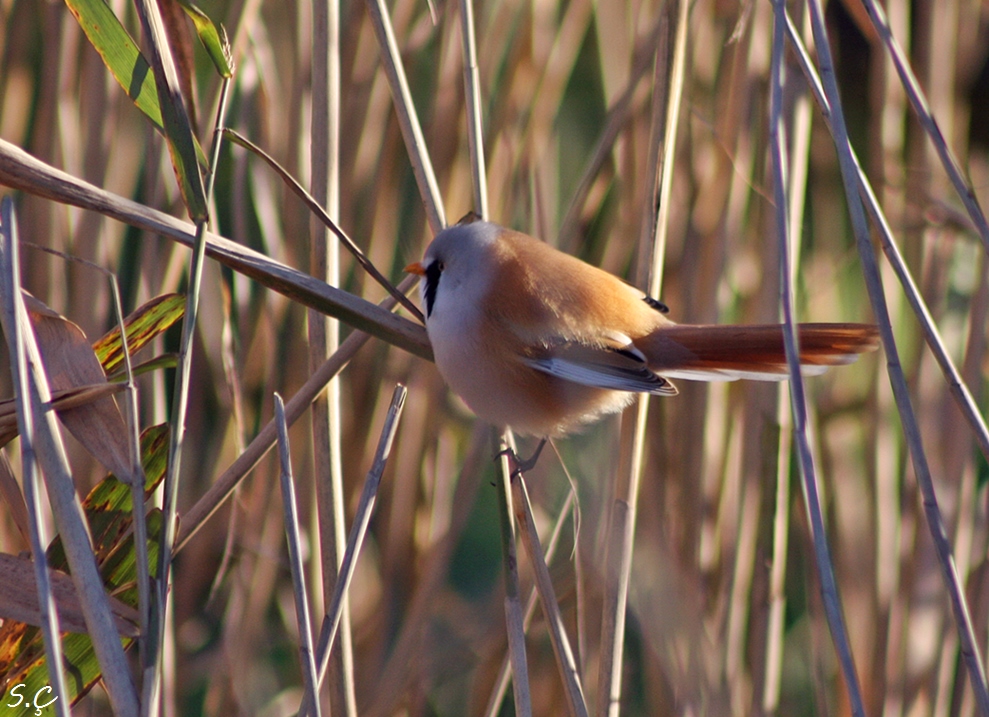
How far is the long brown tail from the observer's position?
1.30 meters

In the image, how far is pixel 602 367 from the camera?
1.37 meters

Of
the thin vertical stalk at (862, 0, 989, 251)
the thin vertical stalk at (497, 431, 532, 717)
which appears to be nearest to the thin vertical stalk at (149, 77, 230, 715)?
the thin vertical stalk at (497, 431, 532, 717)

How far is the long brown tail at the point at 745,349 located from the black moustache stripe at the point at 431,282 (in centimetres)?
36

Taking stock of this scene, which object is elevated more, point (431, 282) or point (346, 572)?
point (431, 282)

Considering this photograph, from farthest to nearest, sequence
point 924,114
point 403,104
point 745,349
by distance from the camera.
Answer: point 745,349 < point 403,104 < point 924,114

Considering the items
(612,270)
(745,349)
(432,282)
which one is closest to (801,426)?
(745,349)

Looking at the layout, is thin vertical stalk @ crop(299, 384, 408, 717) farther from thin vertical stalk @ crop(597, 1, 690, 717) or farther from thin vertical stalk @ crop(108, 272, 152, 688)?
thin vertical stalk @ crop(597, 1, 690, 717)

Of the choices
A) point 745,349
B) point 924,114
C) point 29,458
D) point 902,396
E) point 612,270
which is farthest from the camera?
point 612,270

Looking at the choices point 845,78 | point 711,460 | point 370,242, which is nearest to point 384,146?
point 370,242

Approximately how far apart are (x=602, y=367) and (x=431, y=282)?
0.32m

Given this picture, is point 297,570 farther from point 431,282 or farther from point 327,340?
point 431,282

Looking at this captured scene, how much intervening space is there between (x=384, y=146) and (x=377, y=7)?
23.7 inches

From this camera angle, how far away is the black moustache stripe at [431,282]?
1429 millimetres

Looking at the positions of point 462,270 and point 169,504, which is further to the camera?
point 462,270
